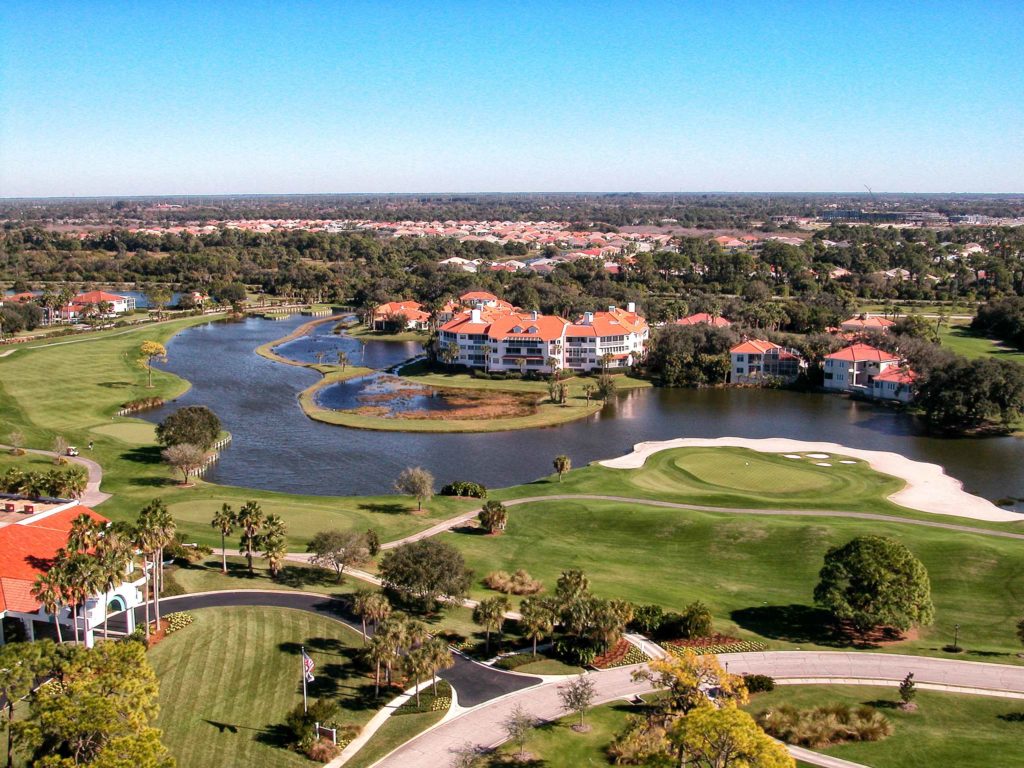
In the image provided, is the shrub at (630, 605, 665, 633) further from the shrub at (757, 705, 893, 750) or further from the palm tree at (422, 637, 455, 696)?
the palm tree at (422, 637, 455, 696)

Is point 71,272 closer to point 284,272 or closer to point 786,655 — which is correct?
point 284,272

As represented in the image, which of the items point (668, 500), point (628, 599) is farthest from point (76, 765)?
point (668, 500)

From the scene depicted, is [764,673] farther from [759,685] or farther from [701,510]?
[701,510]

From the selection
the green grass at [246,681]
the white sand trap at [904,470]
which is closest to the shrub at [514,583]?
the green grass at [246,681]

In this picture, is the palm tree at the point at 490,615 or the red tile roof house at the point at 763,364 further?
the red tile roof house at the point at 763,364

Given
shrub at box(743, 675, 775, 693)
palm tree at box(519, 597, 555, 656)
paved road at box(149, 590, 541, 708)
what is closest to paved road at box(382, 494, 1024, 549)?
paved road at box(149, 590, 541, 708)

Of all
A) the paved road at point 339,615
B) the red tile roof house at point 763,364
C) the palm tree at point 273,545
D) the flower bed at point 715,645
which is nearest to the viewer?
the paved road at point 339,615

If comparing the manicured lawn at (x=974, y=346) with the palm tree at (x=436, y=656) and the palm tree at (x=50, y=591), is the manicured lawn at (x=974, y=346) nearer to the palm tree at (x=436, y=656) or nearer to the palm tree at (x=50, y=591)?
the palm tree at (x=436, y=656)

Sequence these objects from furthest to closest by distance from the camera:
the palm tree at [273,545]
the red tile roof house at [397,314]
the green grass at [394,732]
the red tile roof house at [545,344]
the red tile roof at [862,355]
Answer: the red tile roof house at [397,314] → the red tile roof house at [545,344] → the red tile roof at [862,355] → the palm tree at [273,545] → the green grass at [394,732]
